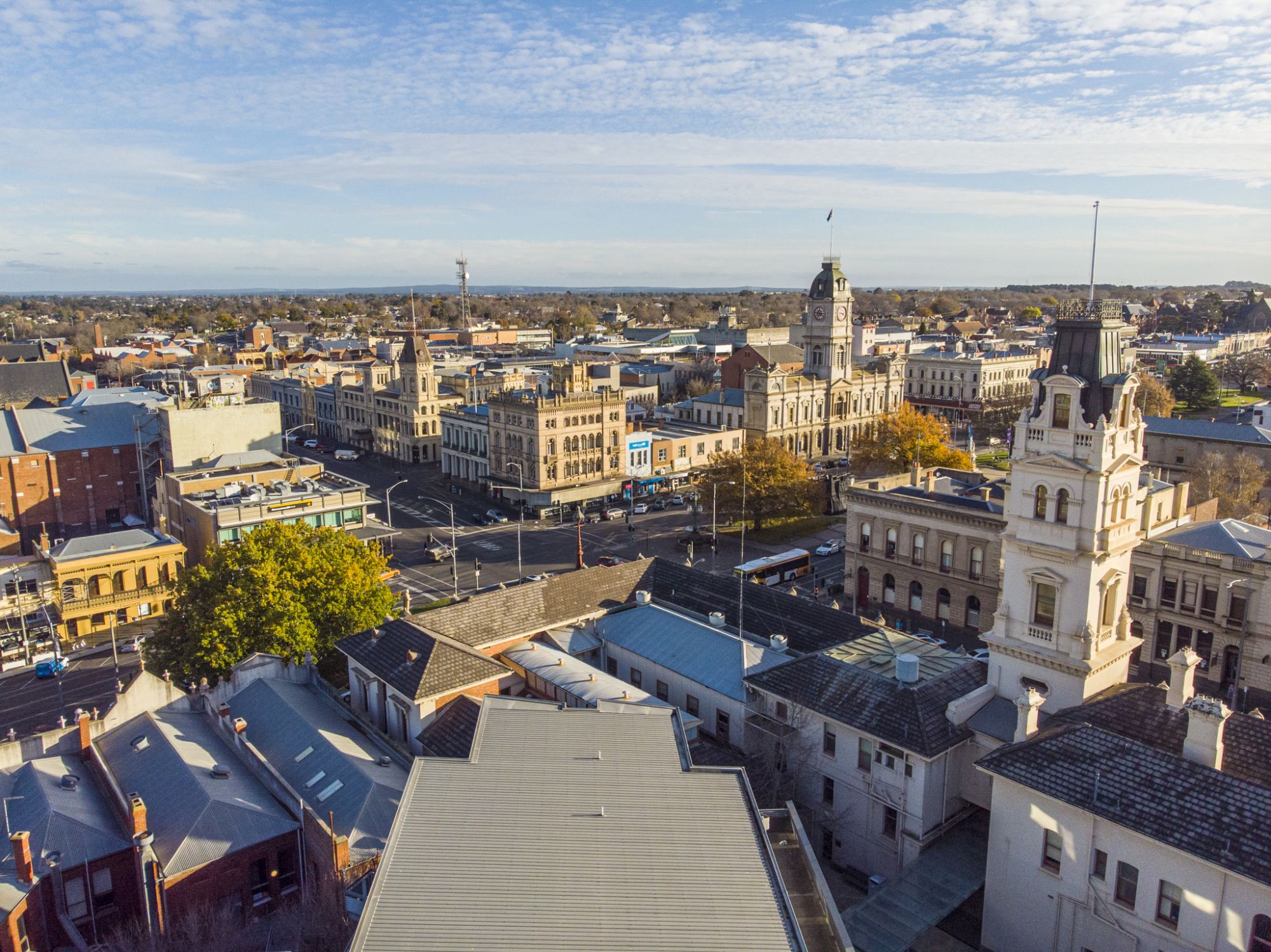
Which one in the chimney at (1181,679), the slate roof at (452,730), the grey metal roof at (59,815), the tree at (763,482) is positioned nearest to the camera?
the chimney at (1181,679)

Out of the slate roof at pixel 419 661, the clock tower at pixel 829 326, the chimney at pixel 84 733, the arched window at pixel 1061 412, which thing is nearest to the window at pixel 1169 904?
the arched window at pixel 1061 412

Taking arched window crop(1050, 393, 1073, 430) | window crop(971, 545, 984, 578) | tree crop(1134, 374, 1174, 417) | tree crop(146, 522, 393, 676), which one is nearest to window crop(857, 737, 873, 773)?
arched window crop(1050, 393, 1073, 430)

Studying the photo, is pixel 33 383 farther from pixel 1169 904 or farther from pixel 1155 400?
pixel 1155 400

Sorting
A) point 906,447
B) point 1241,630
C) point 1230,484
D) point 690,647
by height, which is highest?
point 906,447

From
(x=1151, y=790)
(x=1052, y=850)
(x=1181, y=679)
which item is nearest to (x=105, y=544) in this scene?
(x=1052, y=850)

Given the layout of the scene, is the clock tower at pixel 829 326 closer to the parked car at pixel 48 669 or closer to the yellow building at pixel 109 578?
the yellow building at pixel 109 578

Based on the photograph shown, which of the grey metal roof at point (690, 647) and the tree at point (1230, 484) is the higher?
the tree at point (1230, 484)

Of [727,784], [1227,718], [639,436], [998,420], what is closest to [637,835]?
[727,784]
